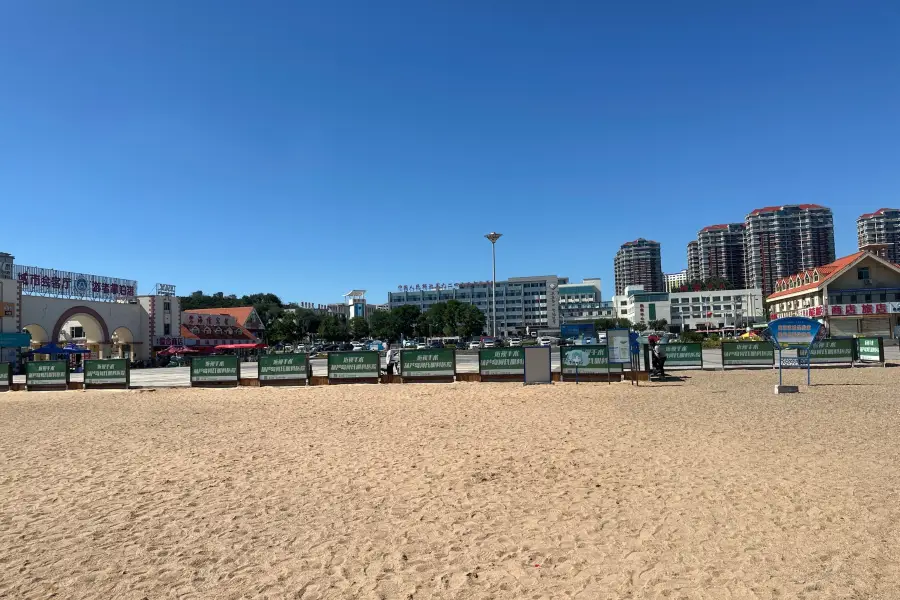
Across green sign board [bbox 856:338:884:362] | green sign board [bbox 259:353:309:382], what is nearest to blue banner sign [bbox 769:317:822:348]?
green sign board [bbox 856:338:884:362]

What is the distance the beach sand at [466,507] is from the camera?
213 inches

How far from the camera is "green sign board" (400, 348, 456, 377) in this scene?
87.1 feet

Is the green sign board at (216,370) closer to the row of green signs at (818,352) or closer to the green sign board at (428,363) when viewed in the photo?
the green sign board at (428,363)

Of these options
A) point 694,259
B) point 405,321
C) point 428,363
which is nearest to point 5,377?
point 428,363

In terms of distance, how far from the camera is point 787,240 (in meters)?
144

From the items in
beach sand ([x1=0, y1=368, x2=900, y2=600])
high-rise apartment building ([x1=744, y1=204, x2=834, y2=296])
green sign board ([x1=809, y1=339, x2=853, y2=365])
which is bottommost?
beach sand ([x1=0, y1=368, x2=900, y2=600])

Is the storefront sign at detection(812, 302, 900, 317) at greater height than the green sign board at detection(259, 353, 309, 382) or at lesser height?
greater

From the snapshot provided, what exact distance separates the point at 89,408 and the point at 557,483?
18.8 meters

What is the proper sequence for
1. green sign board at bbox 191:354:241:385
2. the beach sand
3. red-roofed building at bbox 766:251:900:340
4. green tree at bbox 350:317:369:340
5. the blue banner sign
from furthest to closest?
green tree at bbox 350:317:369:340, red-roofed building at bbox 766:251:900:340, green sign board at bbox 191:354:241:385, the blue banner sign, the beach sand

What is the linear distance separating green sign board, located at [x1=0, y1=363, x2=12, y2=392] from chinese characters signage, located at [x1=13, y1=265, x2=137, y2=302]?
73.1ft

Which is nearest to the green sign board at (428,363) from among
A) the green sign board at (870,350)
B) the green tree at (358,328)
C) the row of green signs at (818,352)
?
the row of green signs at (818,352)

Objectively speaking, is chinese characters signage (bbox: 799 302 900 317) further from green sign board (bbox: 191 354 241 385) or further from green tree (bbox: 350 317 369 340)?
green tree (bbox: 350 317 369 340)

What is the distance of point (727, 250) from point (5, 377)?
17428 cm

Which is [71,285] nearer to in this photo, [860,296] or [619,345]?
[619,345]
